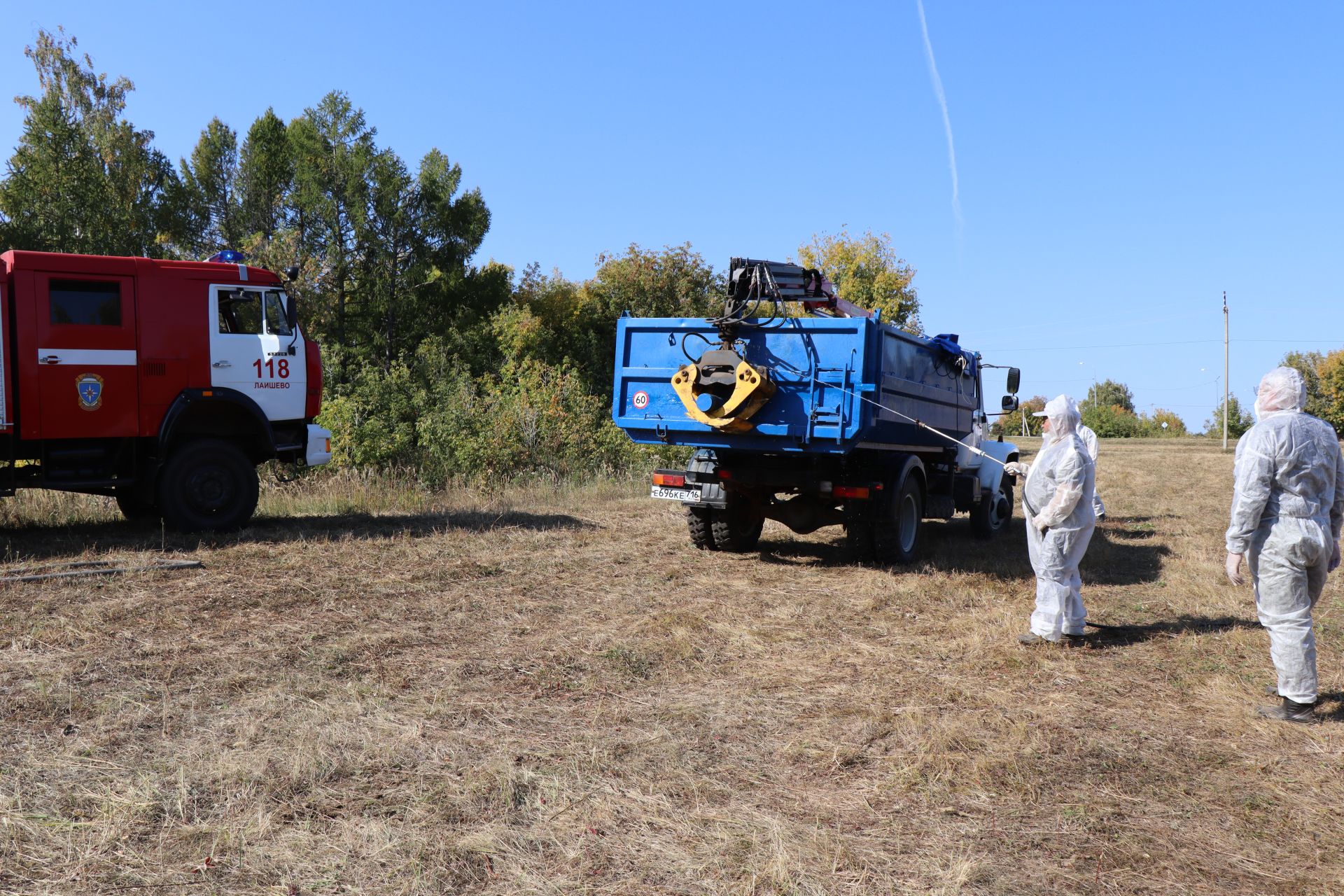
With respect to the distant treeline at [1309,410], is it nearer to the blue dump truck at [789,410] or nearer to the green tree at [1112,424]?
the green tree at [1112,424]

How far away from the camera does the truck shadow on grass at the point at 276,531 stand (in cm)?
934

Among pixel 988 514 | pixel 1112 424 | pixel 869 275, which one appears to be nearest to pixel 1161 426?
pixel 1112 424

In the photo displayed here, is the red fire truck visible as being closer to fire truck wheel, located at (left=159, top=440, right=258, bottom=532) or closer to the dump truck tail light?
fire truck wheel, located at (left=159, top=440, right=258, bottom=532)

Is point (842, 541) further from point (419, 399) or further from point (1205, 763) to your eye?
point (419, 399)

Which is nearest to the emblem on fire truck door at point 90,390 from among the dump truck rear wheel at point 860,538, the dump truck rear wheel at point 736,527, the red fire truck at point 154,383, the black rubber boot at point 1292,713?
the red fire truck at point 154,383

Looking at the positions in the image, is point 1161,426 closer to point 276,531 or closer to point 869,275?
point 869,275

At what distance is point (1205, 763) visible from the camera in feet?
14.5

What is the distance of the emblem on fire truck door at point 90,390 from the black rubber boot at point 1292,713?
998 cm

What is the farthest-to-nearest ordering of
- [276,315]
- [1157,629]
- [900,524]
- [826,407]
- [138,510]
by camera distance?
[138,510]
[276,315]
[900,524]
[826,407]
[1157,629]

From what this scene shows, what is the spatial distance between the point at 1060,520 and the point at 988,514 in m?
5.79

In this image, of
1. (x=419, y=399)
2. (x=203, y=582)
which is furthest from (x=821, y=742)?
(x=419, y=399)

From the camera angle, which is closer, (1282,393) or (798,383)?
(1282,393)

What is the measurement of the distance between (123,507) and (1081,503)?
10072 millimetres

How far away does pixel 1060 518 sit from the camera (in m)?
6.43
